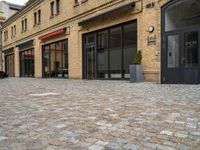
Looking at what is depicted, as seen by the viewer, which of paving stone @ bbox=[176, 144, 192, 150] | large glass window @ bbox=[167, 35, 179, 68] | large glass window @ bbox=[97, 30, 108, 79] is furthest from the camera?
large glass window @ bbox=[97, 30, 108, 79]

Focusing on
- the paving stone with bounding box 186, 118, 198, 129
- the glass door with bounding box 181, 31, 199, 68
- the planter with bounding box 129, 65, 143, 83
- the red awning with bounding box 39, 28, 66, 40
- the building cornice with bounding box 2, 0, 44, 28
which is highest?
the building cornice with bounding box 2, 0, 44, 28

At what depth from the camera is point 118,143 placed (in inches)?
99.7

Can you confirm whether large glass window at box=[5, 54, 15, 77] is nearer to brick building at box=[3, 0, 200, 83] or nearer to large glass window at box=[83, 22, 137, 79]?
brick building at box=[3, 0, 200, 83]

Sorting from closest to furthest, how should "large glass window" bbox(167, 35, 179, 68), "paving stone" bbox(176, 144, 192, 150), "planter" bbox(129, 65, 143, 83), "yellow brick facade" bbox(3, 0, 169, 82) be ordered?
"paving stone" bbox(176, 144, 192, 150) < "large glass window" bbox(167, 35, 179, 68) < "yellow brick facade" bbox(3, 0, 169, 82) < "planter" bbox(129, 65, 143, 83)

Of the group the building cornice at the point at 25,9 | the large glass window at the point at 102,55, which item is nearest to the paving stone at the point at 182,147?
the large glass window at the point at 102,55

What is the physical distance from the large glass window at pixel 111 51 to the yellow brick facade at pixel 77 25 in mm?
463

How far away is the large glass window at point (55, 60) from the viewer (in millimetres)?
17250

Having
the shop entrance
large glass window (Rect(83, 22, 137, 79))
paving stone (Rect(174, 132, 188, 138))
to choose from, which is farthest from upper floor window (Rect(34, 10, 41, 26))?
paving stone (Rect(174, 132, 188, 138))

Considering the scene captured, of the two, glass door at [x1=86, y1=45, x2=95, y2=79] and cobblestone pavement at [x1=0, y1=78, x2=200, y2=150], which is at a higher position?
glass door at [x1=86, y1=45, x2=95, y2=79]

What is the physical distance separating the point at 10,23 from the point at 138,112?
91.7ft

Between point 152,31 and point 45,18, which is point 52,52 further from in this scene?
point 152,31

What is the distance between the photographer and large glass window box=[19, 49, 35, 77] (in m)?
22.9

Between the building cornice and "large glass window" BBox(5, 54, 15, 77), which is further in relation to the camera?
"large glass window" BBox(5, 54, 15, 77)

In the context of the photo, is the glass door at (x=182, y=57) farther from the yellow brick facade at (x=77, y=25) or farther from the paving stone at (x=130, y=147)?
the paving stone at (x=130, y=147)
